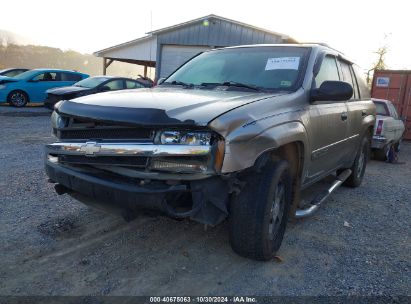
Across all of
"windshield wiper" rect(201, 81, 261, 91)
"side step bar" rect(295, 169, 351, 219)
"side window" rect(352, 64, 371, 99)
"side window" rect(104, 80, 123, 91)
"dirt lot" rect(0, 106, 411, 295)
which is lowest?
"dirt lot" rect(0, 106, 411, 295)

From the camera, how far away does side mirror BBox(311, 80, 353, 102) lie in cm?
341

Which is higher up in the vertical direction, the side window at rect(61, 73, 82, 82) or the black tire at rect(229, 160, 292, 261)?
the side window at rect(61, 73, 82, 82)

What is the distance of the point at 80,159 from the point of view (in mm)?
2846

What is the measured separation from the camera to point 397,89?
13.4 meters

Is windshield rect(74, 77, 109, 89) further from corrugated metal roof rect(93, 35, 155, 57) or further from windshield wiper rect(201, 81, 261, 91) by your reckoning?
corrugated metal roof rect(93, 35, 155, 57)

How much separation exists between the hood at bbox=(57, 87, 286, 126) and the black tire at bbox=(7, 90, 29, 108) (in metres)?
13.4

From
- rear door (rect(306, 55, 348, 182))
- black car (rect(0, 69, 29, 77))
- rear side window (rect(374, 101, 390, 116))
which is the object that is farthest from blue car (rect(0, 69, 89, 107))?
rear door (rect(306, 55, 348, 182))

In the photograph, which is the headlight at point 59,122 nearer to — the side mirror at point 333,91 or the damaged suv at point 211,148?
the damaged suv at point 211,148

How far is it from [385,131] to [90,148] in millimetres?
7535

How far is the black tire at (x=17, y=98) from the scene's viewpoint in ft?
48.5

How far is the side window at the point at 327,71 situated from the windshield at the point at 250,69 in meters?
0.26

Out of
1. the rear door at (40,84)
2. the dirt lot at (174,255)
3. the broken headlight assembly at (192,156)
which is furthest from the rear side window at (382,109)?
the rear door at (40,84)

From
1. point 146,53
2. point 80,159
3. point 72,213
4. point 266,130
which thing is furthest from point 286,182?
point 146,53

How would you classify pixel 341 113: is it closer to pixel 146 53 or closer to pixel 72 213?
pixel 72 213
